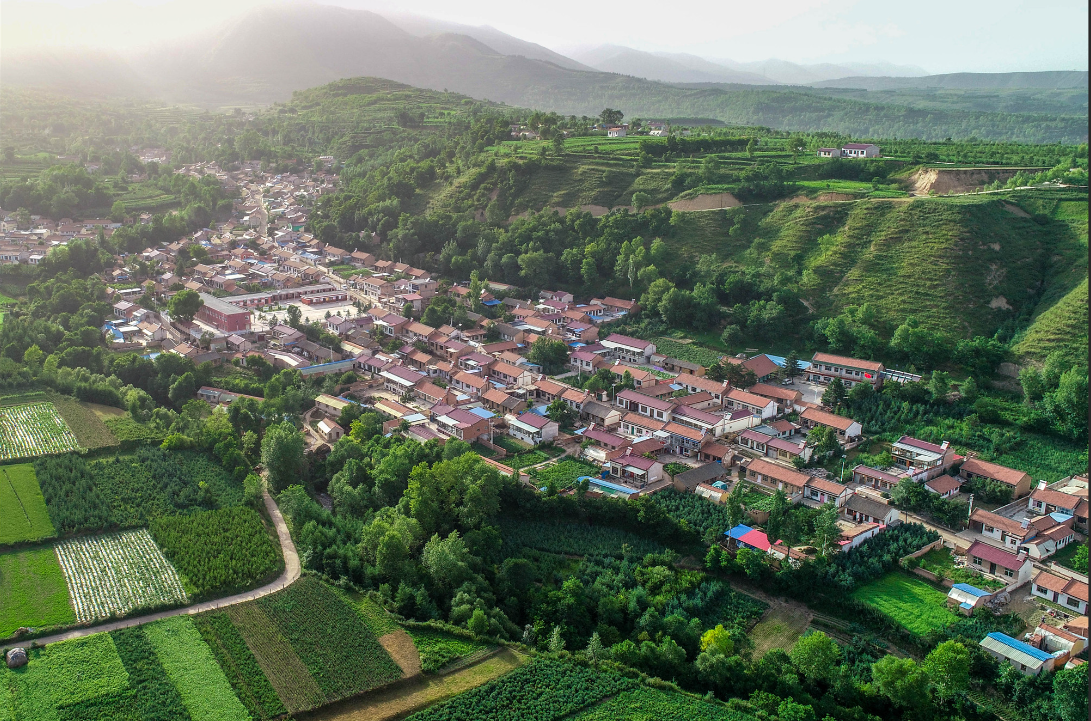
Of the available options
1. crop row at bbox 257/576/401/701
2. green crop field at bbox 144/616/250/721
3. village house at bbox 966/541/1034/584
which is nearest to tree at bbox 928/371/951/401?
village house at bbox 966/541/1034/584

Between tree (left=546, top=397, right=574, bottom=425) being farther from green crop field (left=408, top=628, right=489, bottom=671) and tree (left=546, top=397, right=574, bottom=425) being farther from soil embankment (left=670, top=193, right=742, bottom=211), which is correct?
soil embankment (left=670, top=193, right=742, bottom=211)

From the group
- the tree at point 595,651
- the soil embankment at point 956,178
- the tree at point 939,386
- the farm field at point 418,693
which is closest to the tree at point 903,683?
the tree at point 595,651

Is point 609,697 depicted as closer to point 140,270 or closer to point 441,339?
point 441,339

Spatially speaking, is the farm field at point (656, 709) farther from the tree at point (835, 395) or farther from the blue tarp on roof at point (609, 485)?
the tree at point (835, 395)

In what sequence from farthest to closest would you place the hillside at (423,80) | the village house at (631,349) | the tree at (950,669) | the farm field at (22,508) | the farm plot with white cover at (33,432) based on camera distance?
the hillside at (423,80) < the village house at (631,349) < the farm plot with white cover at (33,432) < the farm field at (22,508) < the tree at (950,669)

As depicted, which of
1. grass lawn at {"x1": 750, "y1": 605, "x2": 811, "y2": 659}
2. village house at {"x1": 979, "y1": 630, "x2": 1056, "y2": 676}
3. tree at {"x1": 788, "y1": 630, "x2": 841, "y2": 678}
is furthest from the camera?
grass lawn at {"x1": 750, "y1": 605, "x2": 811, "y2": 659}
